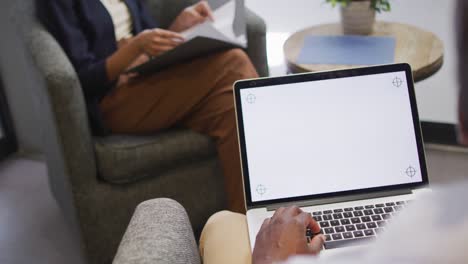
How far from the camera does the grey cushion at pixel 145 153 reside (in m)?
1.49

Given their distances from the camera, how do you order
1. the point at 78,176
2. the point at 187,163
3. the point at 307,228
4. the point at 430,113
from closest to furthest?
the point at 307,228
the point at 78,176
the point at 187,163
the point at 430,113

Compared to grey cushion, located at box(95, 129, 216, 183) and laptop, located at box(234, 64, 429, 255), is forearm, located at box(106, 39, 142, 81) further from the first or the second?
laptop, located at box(234, 64, 429, 255)

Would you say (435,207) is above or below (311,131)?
above

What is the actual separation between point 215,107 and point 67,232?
666 mm

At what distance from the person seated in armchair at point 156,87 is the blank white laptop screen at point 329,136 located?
54 centimetres

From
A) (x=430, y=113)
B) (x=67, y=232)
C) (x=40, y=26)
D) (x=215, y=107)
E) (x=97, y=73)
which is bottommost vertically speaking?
(x=67, y=232)

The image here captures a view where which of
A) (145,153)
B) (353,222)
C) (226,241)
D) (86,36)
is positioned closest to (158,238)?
(226,241)

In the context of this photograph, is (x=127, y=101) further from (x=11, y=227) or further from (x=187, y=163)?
(x=11, y=227)

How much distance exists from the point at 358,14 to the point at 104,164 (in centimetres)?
88

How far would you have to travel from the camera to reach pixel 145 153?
1.50 meters

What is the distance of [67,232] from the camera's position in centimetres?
176

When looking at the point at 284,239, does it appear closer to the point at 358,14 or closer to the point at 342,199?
the point at 342,199

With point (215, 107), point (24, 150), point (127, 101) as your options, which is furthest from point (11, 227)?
point (215, 107)

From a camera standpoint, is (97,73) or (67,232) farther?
(67,232)
